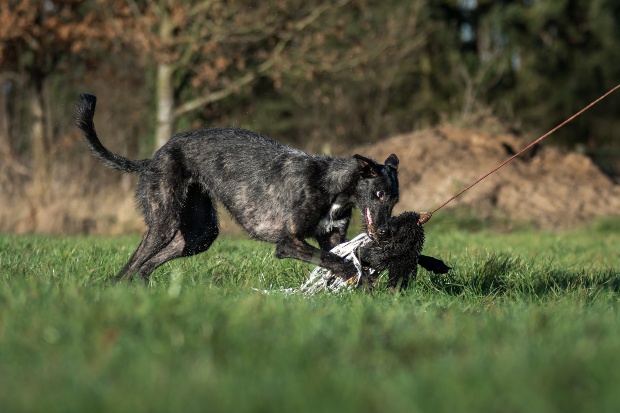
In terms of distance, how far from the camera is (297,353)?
373cm

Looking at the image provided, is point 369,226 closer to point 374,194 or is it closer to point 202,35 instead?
point 374,194

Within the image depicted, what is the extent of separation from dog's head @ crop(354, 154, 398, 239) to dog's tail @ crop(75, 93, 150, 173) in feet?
7.33

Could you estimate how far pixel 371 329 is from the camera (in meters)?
4.35

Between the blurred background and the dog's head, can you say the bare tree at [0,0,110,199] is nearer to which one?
the blurred background

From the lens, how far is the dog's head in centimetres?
691

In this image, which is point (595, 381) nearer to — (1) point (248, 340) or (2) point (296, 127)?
(1) point (248, 340)

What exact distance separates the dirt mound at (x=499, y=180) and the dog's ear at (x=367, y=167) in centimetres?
835

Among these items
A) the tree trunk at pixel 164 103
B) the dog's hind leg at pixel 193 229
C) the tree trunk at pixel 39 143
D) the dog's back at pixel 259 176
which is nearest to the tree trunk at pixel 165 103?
the tree trunk at pixel 164 103

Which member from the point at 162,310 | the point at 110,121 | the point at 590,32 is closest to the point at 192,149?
the point at 162,310

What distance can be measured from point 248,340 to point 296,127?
914 inches

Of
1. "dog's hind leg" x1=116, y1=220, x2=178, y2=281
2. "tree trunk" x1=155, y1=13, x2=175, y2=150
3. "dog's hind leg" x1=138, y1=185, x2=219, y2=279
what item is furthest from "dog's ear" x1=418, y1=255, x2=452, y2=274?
"tree trunk" x1=155, y1=13, x2=175, y2=150

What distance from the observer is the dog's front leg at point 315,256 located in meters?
6.64

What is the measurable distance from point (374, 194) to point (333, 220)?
49 cm

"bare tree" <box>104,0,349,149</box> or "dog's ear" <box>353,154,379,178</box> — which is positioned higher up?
"bare tree" <box>104,0,349,149</box>
